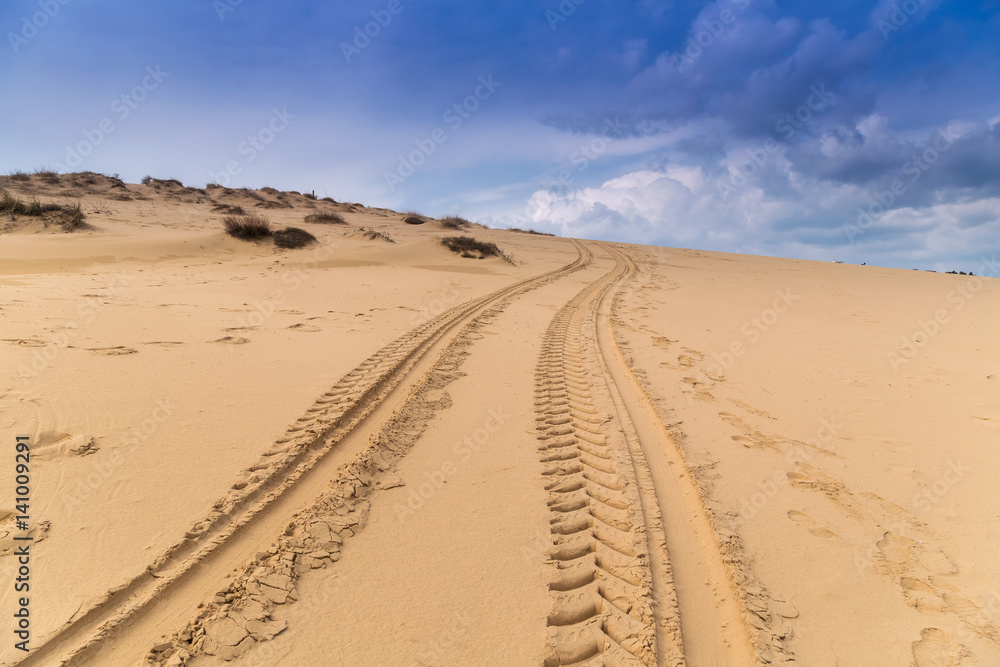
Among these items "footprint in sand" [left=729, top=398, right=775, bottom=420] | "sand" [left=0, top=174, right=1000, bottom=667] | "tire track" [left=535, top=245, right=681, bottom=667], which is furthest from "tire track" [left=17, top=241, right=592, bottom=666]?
"footprint in sand" [left=729, top=398, right=775, bottom=420]

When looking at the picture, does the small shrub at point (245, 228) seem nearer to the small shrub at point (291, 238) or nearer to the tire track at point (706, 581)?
the small shrub at point (291, 238)

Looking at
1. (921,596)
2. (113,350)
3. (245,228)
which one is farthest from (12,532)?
(245,228)

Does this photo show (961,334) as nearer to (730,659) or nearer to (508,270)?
(730,659)

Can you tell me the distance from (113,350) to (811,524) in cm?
564

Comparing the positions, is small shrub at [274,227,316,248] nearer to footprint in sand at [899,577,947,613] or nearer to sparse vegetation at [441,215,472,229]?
sparse vegetation at [441,215,472,229]

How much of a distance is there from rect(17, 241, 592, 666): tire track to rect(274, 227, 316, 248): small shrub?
416 inches

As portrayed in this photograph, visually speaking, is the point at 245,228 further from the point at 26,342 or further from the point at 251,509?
the point at 251,509

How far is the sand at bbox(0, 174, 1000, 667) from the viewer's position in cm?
183

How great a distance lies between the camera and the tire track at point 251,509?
1.71 m

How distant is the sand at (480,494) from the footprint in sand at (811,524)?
0.02 meters

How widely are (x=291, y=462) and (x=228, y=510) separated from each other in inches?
19.7

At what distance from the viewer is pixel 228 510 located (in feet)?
7.66

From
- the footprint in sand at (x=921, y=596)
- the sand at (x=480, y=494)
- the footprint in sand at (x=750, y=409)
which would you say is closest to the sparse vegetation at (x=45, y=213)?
the sand at (x=480, y=494)

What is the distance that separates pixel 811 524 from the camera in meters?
2.57
